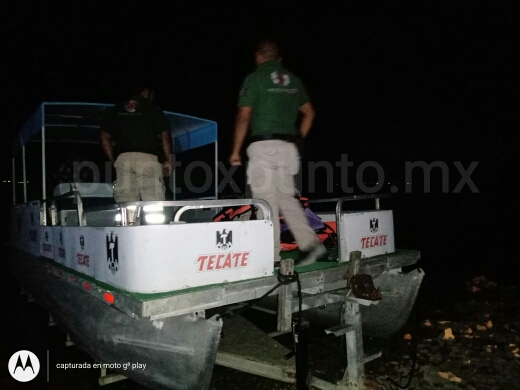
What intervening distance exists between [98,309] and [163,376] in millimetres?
955

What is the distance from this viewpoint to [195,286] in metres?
2.75

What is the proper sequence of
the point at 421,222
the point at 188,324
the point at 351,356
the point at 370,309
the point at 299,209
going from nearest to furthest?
the point at 188,324 < the point at 351,356 < the point at 299,209 < the point at 370,309 < the point at 421,222

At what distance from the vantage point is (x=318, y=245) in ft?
11.8

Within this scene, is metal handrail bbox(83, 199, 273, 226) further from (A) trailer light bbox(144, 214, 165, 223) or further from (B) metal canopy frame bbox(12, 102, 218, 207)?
(B) metal canopy frame bbox(12, 102, 218, 207)

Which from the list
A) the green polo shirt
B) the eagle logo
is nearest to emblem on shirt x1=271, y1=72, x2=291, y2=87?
the green polo shirt

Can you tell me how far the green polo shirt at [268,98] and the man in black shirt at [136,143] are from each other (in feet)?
4.44

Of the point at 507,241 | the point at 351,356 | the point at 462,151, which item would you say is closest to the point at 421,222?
the point at 507,241

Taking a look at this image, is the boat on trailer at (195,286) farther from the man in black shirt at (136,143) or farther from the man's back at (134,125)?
the man's back at (134,125)

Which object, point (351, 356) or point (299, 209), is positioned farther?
point (299, 209)

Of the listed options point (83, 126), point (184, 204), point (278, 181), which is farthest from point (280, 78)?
point (83, 126)

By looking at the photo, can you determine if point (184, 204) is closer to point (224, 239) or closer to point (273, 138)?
point (224, 239)

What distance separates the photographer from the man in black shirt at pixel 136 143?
4.30m

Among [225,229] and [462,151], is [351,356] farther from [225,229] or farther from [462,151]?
[462,151]

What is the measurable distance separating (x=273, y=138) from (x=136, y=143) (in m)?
1.66
